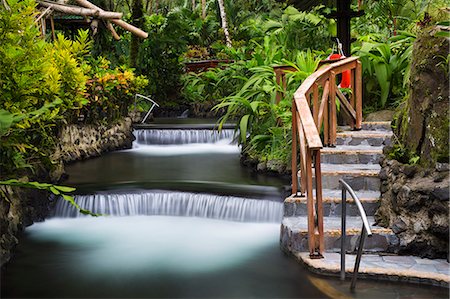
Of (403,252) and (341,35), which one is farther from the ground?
(341,35)

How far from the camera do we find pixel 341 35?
27.7ft

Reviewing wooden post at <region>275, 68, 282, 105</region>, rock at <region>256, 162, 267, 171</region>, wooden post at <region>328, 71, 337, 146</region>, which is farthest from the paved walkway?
wooden post at <region>275, 68, 282, 105</region>

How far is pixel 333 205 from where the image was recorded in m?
5.54

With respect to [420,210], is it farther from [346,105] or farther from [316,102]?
[346,105]

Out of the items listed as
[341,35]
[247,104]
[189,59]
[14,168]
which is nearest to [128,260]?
[14,168]

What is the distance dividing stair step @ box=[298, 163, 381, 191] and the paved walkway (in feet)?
3.64

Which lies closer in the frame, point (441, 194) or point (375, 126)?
point (441, 194)

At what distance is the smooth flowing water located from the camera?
186 inches

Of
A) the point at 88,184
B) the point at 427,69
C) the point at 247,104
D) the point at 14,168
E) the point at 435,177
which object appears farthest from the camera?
the point at 247,104

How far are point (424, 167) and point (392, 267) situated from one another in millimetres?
983

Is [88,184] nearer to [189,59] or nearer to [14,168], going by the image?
[14,168]

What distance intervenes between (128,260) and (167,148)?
267 inches

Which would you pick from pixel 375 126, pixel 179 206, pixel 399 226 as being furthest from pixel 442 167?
pixel 179 206

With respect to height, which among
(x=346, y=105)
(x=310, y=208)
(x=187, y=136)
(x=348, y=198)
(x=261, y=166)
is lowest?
(x=261, y=166)
